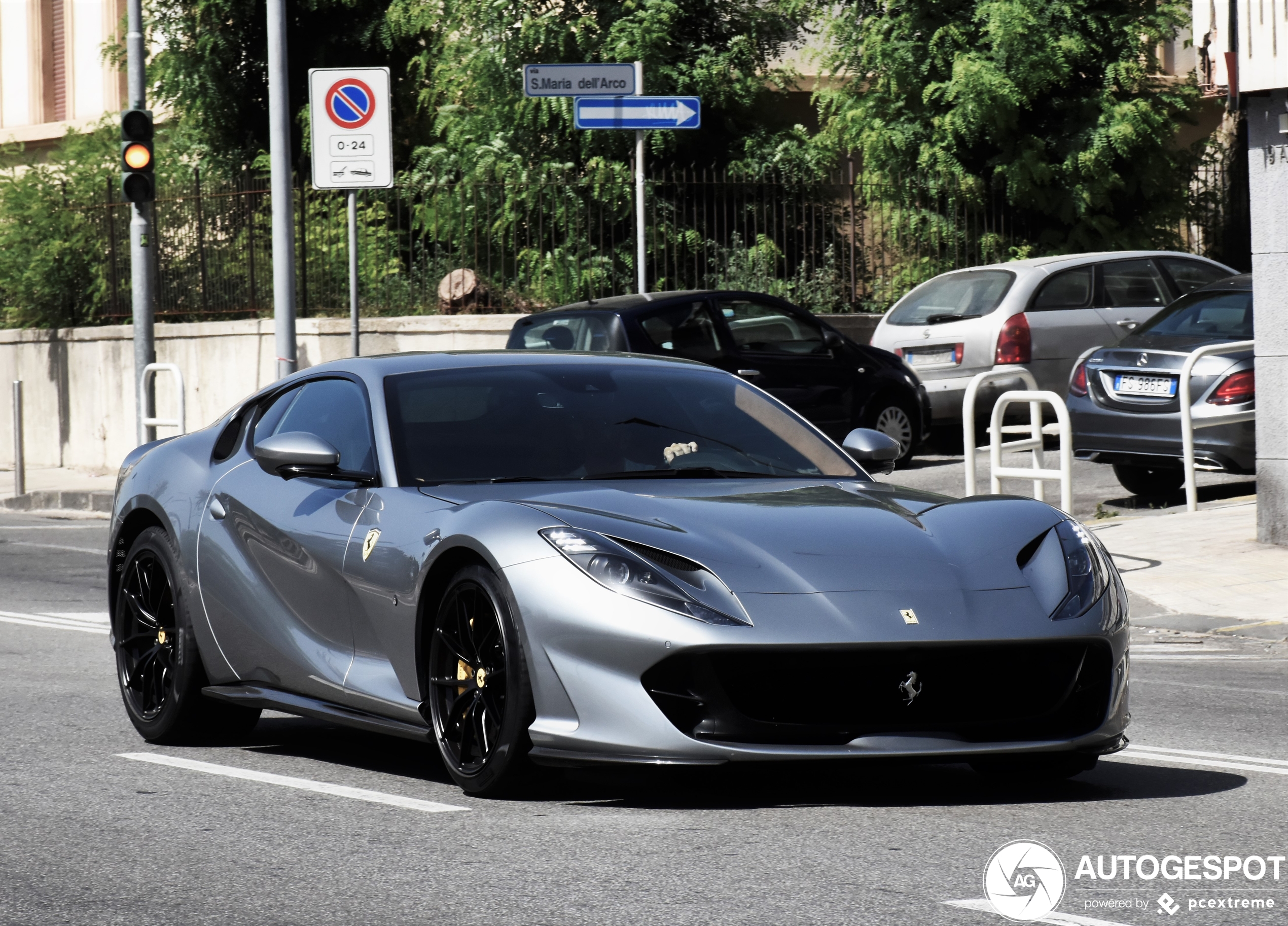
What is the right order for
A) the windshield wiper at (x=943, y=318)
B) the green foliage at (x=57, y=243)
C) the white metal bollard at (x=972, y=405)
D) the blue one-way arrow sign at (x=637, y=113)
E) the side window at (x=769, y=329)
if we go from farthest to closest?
the green foliage at (x=57, y=243) < the windshield wiper at (x=943, y=318) < the side window at (x=769, y=329) < the blue one-way arrow sign at (x=637, y=113) < the white metal bollard at (x=972, y=405)

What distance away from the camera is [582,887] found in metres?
4.75

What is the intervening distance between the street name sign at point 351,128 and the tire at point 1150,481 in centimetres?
613

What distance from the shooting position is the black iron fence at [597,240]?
21406mm

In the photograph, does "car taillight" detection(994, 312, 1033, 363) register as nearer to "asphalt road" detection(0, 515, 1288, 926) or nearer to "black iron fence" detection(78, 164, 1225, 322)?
"black iron fence" detection(78, 164, 1225, 322)

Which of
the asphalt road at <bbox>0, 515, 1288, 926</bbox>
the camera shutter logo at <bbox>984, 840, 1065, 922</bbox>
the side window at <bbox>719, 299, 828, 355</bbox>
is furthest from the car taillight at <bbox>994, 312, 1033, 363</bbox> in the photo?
the camera shutter logo at <bbox>984, 840, 1065, 922</bbox>

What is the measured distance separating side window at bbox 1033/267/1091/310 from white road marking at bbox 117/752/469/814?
1240 cm

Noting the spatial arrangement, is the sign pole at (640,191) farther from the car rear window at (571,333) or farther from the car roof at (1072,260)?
the car roof at (1072,260)

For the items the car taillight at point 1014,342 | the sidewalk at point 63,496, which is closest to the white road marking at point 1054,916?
the car taillight at point 1014,342

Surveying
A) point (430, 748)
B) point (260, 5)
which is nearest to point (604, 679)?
point (430, 748)

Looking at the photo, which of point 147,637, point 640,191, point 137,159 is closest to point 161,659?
point 147,637

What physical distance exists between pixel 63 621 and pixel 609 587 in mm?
6486

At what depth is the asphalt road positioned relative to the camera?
462cm

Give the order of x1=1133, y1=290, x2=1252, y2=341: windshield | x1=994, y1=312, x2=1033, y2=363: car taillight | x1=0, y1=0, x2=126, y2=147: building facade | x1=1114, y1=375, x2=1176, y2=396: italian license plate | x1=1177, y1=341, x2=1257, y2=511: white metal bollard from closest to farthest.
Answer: x1=1177, y1=341, x2=1257, y2=511: white metal bollard, x1=1114, y1=375, x2=1176, y2=396: italian license plate, x1=1133, y1=290, x2=1252, y2=341: windshield, x1=994, y1=312, x2=1033, y2=363: car taillight, x1=0, y1=0, x2=126, y2=147: building facade

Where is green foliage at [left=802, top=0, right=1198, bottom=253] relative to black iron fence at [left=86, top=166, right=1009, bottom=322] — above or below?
above
